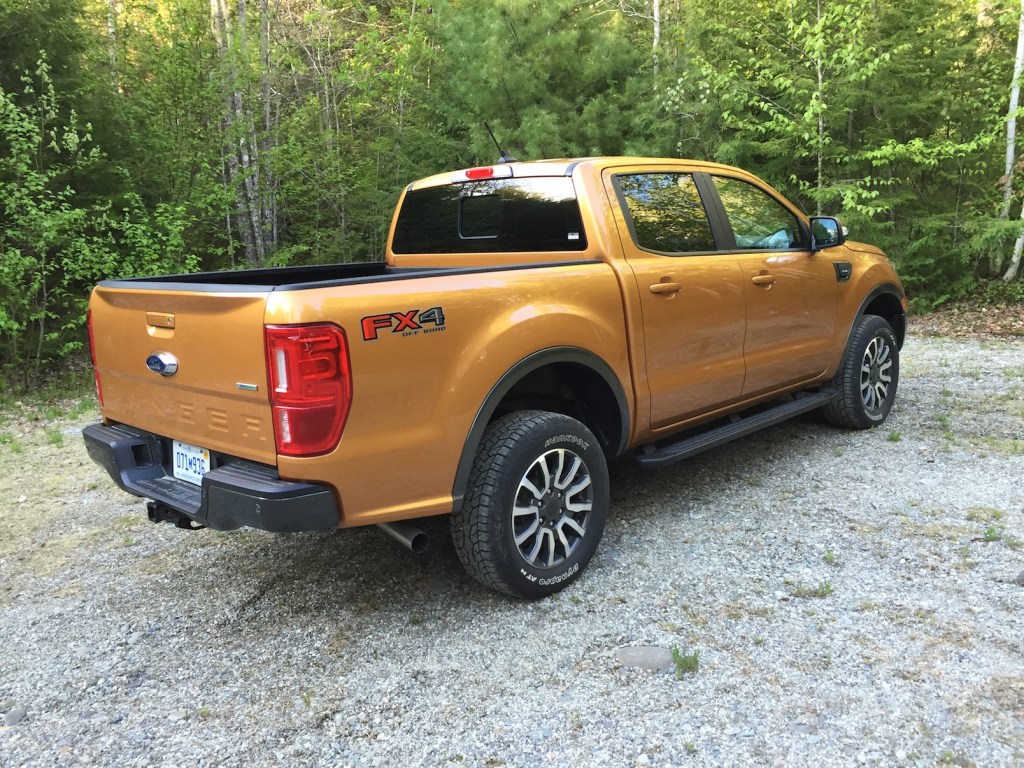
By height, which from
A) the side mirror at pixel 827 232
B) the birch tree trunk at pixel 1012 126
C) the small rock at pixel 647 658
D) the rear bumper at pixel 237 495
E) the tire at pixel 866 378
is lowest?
the small rock at pixel 647 658

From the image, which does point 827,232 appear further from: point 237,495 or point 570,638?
point 237,495

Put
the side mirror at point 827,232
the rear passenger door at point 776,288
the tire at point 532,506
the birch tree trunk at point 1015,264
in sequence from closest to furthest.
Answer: the tire at point 532,506, the rear passenger door at point 776,288, the side mirror at point 827,232, the birch tree trunk at point 1015,264

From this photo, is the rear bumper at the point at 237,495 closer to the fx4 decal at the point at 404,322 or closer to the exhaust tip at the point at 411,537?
the exhaust tip at the point at 411,537

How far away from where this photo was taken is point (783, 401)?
492cm

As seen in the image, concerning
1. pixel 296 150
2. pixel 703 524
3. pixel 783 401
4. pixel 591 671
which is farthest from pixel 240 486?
pixel 296 150

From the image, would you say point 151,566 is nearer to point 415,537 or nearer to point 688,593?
point 415,537

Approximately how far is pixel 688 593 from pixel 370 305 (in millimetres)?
1813

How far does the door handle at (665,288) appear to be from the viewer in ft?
11.7

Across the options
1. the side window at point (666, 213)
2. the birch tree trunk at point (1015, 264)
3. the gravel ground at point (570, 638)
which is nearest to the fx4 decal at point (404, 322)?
the gravel ground at point (570, 638)

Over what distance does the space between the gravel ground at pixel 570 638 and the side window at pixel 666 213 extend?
1.46 metres

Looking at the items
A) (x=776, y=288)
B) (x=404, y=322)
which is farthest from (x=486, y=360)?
(x=776, y=288)

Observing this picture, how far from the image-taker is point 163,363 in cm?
288

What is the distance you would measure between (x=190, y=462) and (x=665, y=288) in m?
2.28

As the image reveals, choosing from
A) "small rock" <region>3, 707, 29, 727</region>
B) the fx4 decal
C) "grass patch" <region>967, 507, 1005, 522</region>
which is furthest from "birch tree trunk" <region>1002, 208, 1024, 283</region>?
"small rock" <region>3, 707, 29, 727</region>
